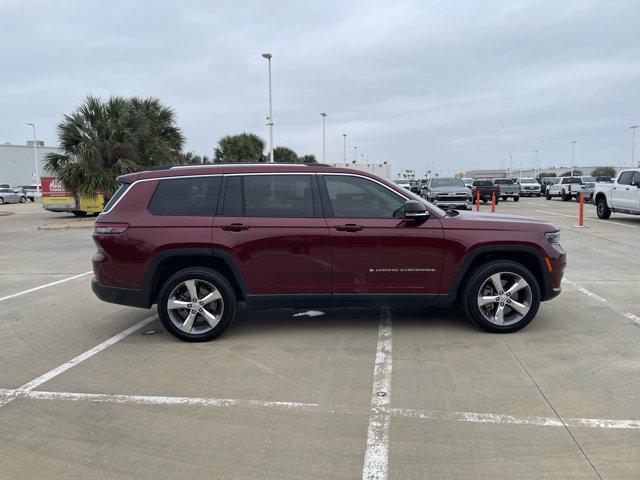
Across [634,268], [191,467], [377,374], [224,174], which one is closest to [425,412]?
[377,374]

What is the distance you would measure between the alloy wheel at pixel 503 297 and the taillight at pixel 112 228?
3.80 meters

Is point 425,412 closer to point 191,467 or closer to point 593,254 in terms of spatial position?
point 191,467

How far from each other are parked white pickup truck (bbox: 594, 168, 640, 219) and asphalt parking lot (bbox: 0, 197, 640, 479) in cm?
1251

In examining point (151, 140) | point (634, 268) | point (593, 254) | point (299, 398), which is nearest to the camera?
point (299, 398)

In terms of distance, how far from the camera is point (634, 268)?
30.3 feet

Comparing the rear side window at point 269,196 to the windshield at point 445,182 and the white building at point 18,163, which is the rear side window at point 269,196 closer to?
the windshield at point 445,182

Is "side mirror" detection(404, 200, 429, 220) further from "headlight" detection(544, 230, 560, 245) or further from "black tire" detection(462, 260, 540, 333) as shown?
"headlight" detection(544, 230, 560, 245)

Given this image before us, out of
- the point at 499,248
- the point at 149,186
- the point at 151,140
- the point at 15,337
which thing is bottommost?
the point at 15,337

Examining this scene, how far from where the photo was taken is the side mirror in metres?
5.21

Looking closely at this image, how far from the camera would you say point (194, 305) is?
5363mm

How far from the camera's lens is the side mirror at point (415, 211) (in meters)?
5.21

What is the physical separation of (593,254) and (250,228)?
8.67m

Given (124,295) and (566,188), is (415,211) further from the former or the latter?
(566,188)

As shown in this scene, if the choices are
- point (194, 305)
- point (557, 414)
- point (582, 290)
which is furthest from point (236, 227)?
point (582, 290)
